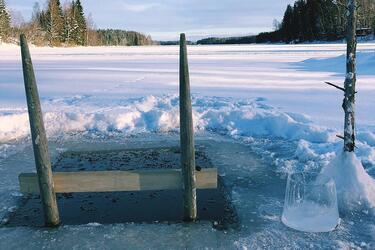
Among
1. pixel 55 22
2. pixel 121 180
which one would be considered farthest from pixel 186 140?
pixel 55 22

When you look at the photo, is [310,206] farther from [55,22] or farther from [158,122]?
[55,22]

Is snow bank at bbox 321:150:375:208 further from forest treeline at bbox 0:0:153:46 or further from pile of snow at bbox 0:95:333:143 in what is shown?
forest treeline at bbox 0:0:153:46

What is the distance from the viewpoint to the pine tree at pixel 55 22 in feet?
223

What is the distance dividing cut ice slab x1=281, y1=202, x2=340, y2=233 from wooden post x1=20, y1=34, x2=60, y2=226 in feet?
6.48

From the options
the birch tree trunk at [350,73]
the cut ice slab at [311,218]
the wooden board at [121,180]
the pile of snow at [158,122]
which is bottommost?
the cut ice slab at [311,218]

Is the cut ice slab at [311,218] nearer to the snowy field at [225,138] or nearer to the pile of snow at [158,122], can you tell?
the snowy field at [225,138]

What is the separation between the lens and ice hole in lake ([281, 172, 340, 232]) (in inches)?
147

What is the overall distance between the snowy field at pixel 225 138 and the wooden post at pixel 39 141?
0.21 m

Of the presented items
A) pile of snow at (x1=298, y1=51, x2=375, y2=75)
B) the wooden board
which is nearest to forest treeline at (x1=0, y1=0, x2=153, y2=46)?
pile of snow at (x1=298, y1=51, x2=375, y2=75)

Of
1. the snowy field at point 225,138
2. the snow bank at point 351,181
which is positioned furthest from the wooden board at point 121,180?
the snow bank at point 351,181

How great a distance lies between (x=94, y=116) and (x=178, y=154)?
97.1 inches

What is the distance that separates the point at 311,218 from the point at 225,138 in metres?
3.32

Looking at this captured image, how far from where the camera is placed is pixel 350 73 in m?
4.21

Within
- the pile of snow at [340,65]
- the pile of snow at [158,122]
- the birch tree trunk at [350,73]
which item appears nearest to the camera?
the birch tree trunk at [350,73]
